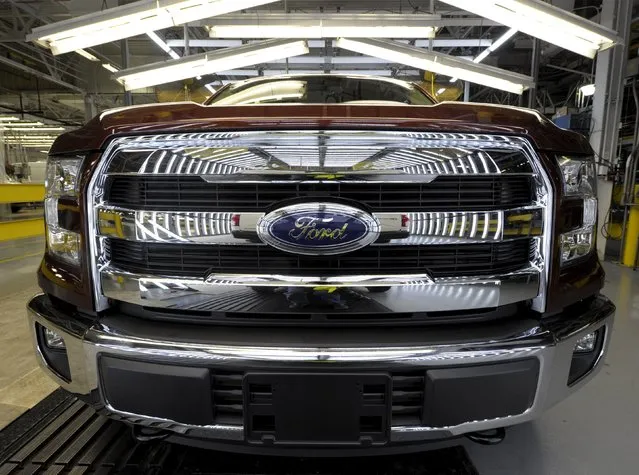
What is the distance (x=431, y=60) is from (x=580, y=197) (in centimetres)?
566

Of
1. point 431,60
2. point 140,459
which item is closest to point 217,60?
point 431,60

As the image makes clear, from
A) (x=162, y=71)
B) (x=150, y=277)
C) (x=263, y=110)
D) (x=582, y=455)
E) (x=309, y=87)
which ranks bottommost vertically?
(x=582, y=455)

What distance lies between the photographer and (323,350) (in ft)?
3.75

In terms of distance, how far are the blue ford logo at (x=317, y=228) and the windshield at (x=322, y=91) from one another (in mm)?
1584

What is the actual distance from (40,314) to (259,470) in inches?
37.5

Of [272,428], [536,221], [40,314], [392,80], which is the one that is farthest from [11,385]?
[392,80]

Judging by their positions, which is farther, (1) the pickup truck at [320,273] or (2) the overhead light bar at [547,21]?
(2) the overhead light bar at [547,21]

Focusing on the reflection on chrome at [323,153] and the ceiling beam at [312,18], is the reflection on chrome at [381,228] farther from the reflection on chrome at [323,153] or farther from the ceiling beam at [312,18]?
the ceiling beam at [312,18]

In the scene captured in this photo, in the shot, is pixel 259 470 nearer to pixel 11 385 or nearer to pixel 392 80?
pixel 11 385

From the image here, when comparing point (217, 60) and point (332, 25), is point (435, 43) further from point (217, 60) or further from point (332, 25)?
point (217, 60)

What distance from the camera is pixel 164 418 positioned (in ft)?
3.92

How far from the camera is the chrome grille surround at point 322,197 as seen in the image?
119 cm

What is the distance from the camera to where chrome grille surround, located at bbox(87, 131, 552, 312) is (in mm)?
1194

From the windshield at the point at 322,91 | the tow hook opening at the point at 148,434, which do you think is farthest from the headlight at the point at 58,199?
the windshield at the point at 322,91
